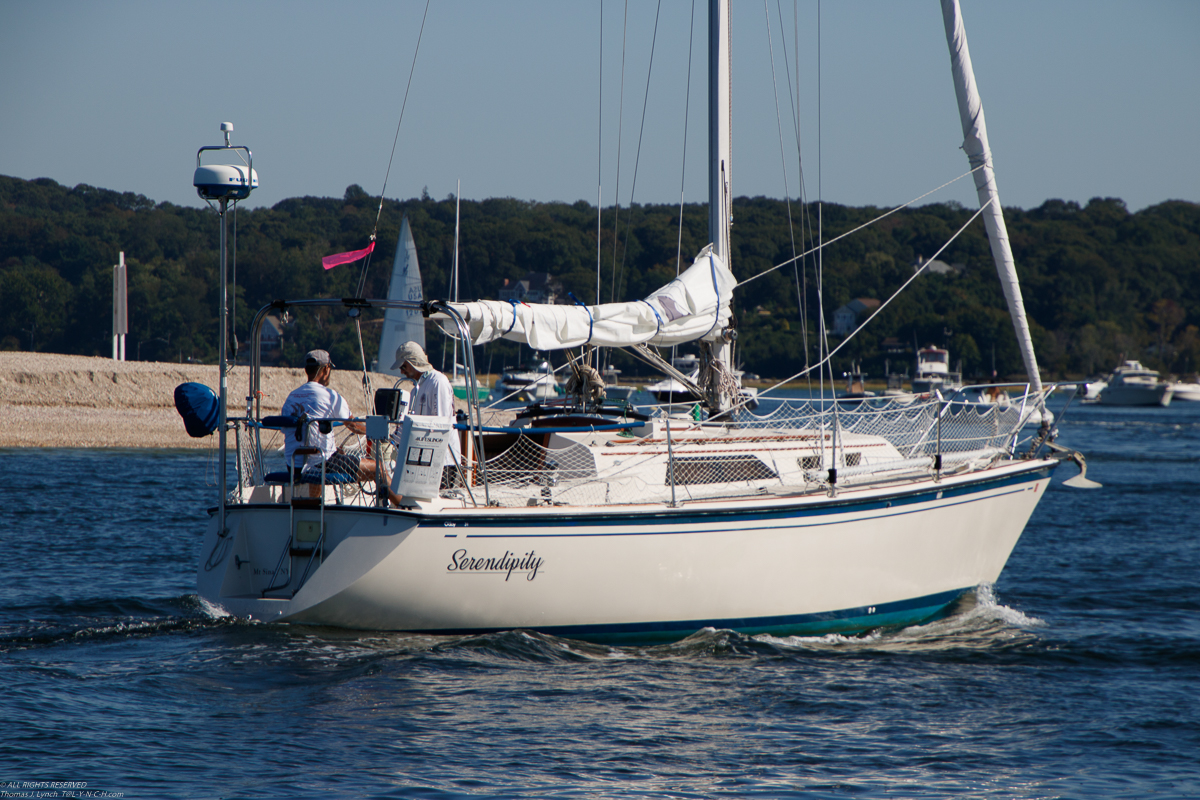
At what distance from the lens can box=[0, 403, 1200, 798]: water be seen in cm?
566

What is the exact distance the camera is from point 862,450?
9742mm

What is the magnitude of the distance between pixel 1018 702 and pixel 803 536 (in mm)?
1848

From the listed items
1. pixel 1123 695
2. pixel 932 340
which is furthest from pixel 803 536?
pixel 932 340

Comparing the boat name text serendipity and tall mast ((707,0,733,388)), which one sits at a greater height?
tall mast ((707,0,733,388))

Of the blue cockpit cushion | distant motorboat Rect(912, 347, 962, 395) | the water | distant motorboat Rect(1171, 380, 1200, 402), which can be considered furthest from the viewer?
distant motorboat Rect(1171, 380, 1200, 402)

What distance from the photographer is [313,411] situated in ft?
25.7

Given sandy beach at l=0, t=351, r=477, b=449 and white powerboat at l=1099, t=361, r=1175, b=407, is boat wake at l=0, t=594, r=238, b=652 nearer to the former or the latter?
sandy beach at l=0, t=351, r=477, b=449

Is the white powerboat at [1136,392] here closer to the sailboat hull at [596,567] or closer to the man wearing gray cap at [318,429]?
the sailboat hull at [596,567]

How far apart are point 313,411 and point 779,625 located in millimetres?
3836

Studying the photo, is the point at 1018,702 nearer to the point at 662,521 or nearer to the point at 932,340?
the point at 662,521

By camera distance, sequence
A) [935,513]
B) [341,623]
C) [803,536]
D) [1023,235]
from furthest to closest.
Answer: [1023,235] < [935,513] < [803,536] < [341,623]

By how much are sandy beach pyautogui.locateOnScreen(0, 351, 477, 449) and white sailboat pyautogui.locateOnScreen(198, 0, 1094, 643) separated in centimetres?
1892

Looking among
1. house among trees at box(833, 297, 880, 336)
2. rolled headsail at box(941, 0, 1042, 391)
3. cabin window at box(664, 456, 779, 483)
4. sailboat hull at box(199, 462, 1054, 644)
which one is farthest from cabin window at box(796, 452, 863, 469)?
house among trees at box(833, 297, 880, 336)

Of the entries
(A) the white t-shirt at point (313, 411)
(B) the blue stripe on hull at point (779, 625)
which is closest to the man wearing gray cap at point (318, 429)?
(A) the white t-shirt at point (313, 411)
